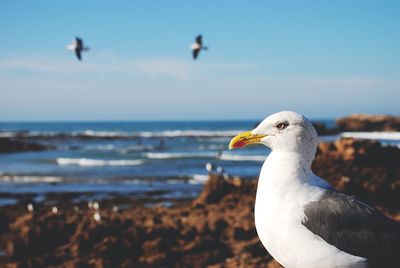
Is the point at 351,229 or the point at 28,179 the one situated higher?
the point at 351,229

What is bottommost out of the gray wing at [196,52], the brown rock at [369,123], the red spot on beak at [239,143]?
the brown rock at [369,123]

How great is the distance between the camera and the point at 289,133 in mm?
3311

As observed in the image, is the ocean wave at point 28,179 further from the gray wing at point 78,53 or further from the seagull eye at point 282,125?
the seagull eye at point 282,125

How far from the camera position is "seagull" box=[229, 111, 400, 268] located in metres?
3.13

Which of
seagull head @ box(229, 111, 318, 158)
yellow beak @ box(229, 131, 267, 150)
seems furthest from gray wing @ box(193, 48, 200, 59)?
seagull head @ box(229, 111, 318, 158)

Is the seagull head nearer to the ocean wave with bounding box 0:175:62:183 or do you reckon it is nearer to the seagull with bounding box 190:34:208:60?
the seagull with bounding box 190:34:208:60

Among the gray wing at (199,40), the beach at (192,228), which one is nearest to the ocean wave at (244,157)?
the gray wing at (199,40)

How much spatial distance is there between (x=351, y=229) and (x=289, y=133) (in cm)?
69

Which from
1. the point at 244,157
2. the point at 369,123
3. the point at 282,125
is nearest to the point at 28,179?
the point at 244,157

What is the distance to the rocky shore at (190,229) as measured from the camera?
6.20m

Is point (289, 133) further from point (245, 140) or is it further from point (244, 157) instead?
point (244, 157)

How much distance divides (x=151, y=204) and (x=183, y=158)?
20339mm

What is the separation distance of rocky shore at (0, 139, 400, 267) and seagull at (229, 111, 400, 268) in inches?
98.0

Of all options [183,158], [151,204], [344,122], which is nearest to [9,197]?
[151,204]
